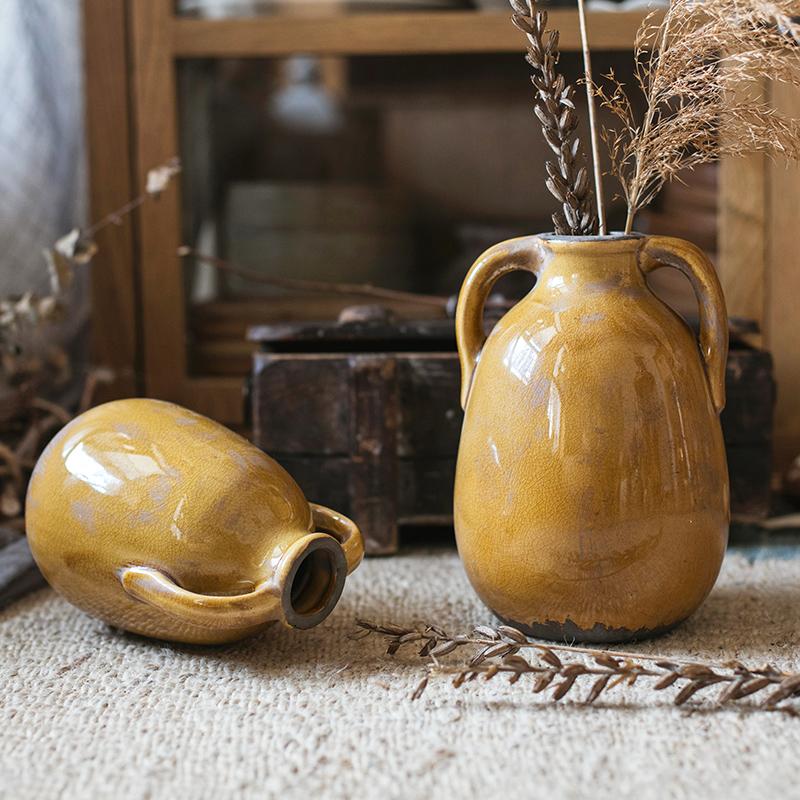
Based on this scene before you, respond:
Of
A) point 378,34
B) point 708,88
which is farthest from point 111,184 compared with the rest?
point 708,88

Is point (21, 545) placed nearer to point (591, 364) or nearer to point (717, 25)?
point (591, 364)

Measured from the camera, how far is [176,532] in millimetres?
620

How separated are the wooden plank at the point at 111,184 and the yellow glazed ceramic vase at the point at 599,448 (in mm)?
527

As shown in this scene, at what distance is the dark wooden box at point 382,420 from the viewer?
869 millimetres

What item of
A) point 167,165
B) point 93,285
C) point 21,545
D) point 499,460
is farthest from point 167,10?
point 499,460

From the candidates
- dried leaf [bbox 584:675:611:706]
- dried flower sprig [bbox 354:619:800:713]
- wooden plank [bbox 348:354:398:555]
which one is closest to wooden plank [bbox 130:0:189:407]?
wooden plank [bbox 348:354:398:555]

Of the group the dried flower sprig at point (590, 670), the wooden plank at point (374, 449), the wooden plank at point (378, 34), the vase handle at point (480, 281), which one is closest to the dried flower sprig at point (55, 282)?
the wooden plank at point (378, 34)

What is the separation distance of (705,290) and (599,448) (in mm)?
123

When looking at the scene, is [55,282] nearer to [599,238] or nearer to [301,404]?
[301,404]

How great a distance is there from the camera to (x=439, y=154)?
43.7 inches

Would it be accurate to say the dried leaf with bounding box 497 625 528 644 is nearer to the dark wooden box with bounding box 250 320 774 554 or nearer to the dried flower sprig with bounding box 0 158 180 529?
the dark wooden box with bounding box 250 320 774 554

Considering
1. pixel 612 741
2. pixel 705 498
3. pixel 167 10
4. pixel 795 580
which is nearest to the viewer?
pixel 612 741

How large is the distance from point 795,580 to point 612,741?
32 centimetres

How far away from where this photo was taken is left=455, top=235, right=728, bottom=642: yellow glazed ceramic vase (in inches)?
24.6
